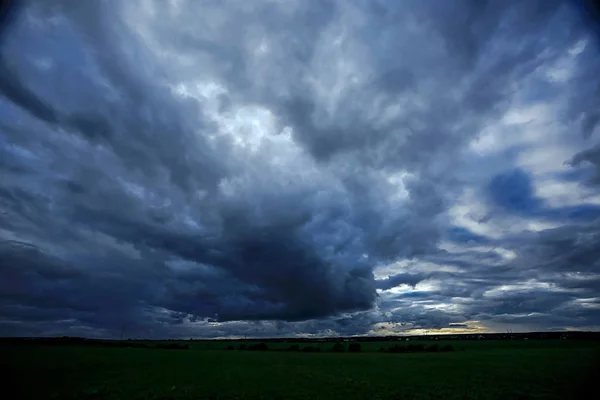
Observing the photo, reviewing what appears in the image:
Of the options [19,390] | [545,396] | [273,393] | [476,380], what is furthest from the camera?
[476,380]

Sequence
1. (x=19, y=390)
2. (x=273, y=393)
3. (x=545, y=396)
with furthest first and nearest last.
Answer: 1. (x=19, y=390)
2. (x=273, y=393)
3. (x=545, y=396)

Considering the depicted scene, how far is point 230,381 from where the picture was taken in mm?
47375

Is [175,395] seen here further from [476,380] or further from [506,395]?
[476,380]

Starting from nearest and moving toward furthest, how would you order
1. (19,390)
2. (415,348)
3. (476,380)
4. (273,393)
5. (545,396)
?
1. (545,396)
2. (273,393)
3. (19,390)
4. (476,380)
5. (415,348)

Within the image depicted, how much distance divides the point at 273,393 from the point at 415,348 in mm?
180605

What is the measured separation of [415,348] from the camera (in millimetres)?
192625

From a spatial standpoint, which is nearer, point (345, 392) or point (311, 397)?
point (311, 397)

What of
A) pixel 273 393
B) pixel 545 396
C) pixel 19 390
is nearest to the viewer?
pixel 545 396

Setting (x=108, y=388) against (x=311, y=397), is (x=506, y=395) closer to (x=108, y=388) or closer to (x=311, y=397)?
(x=311, y=397)

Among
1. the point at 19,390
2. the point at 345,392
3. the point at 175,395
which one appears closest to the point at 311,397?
the point at 345,392

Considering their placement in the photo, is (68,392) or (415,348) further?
(415,348)

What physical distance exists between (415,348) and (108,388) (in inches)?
7297

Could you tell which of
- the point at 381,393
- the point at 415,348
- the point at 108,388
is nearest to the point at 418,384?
the point at 381,393

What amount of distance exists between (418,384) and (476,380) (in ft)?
33.1
